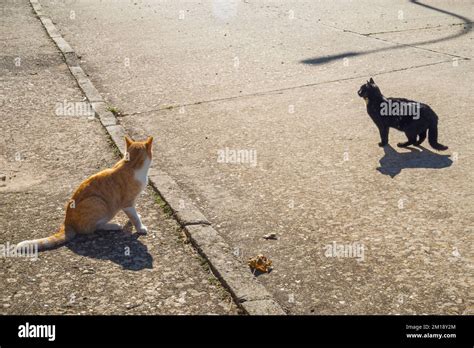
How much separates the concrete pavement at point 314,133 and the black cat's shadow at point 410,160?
0.09 ft

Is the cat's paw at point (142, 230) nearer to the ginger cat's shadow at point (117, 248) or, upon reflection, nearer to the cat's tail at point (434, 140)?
the ginger cat's shadow at point (117, 248)

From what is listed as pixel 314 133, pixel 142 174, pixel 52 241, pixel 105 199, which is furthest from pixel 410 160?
pixel 52 241

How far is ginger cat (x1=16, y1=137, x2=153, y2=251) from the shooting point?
547cm

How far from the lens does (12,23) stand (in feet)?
48.3

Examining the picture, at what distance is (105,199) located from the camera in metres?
5.53

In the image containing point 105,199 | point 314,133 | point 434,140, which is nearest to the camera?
point 105,199

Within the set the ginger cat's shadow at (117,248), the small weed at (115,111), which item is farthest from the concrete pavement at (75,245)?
the small weed at (115,111)

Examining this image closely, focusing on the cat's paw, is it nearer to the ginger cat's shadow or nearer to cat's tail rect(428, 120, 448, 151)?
the ginger cat's shadow

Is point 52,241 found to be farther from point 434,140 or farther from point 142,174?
point 434,140

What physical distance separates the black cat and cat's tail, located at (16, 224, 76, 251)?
145 inches

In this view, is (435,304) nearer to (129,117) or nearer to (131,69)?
(129,117)

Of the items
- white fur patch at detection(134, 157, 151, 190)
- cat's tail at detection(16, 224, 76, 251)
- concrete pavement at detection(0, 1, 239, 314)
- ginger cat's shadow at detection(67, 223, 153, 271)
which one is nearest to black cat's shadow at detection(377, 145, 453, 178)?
→ concrete pavement at detection(0, 1, 239, 314)

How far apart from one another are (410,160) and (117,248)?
11.3ft

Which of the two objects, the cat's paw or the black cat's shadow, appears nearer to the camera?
the cat's paw
